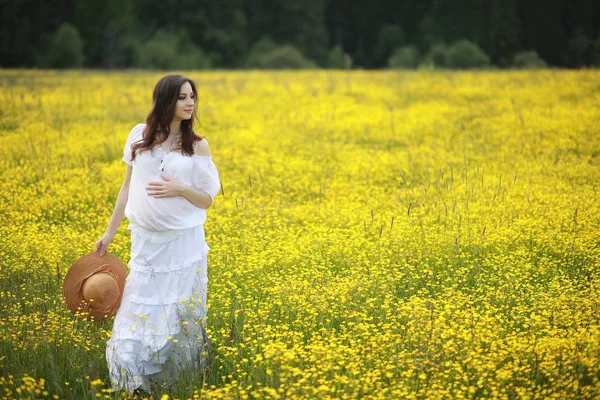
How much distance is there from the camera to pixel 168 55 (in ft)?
162

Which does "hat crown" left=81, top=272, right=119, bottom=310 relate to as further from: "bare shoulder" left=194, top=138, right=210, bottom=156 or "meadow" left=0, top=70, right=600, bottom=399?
"bare shoulder" left=194, top=138, right=210, bottom=156

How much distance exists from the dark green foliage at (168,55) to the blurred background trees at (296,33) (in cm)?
9

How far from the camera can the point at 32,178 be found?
33.4 ft

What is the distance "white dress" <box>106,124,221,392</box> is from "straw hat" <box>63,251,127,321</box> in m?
0.32

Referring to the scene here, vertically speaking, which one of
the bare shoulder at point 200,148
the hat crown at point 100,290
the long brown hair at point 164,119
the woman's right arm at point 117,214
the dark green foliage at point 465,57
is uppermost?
the long brown hair at point 164,119

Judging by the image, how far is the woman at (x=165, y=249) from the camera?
15.1ft

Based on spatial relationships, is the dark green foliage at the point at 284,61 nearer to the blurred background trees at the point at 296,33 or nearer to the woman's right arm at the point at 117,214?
the blurred background trees at the point at 296,33

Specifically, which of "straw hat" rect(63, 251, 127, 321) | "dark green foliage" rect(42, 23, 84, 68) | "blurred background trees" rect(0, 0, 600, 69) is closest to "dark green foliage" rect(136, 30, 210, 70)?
"blurred background trees" rect(0, 0, 600, 69)

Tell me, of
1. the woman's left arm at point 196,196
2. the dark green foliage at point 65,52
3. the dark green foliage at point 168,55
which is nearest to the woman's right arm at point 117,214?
the woman's left arm at point 196,196

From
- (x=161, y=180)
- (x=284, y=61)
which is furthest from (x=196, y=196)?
(x=284, y=61)

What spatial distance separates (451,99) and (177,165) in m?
14.6

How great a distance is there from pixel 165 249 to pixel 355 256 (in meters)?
2.65

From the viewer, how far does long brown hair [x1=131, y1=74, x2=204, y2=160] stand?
4.74 m

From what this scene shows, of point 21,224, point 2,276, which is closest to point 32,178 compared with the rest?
A: point 21,224
